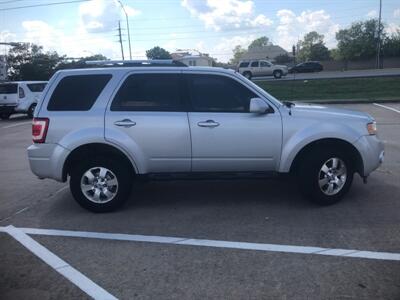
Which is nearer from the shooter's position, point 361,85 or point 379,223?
point 379,223

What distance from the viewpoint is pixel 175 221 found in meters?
5.50

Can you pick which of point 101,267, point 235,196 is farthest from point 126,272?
point 235,196

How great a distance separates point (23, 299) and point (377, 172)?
598cm

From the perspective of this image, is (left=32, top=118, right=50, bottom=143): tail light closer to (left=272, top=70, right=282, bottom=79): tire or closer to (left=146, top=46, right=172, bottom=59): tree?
(left=146, top=46, right=172, bottom=59): tree

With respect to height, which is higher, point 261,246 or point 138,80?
point 138,80

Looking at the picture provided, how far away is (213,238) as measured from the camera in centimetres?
488

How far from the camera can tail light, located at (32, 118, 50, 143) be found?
5758mm

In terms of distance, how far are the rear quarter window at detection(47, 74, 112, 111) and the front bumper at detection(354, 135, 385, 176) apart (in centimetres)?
345

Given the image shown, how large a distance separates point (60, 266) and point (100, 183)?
168 centimetres

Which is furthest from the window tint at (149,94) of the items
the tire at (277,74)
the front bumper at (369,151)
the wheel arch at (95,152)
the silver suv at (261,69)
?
the tire at (277,74)

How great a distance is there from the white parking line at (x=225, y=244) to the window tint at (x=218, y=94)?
5.98 ft

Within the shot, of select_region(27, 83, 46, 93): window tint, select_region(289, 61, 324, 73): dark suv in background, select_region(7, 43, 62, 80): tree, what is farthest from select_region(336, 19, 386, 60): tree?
select_region(27, 83, 46, 93): window tint

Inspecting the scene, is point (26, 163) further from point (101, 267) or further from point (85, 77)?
point (101, 267)

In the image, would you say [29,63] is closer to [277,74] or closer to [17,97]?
[277,74]
